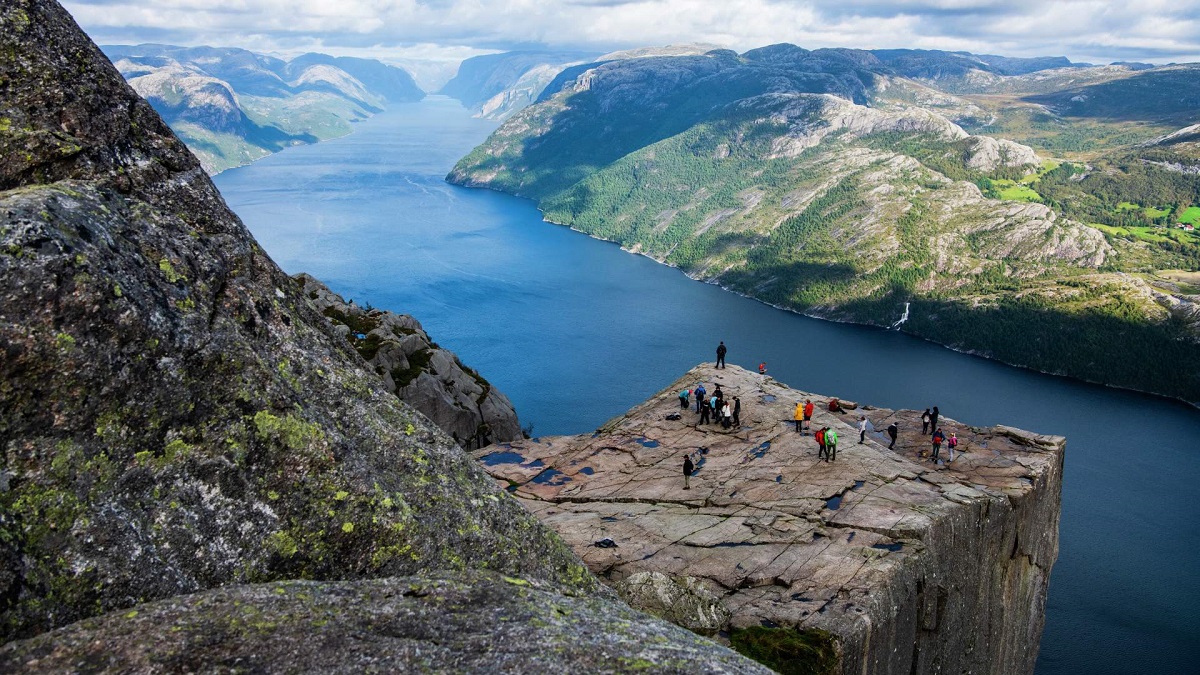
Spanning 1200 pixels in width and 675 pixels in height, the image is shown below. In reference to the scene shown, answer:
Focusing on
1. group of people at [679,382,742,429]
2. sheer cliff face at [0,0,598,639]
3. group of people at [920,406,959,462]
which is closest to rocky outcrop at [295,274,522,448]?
group of people at [679,382,742,429]

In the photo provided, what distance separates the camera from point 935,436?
46.0 m

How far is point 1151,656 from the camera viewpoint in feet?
267

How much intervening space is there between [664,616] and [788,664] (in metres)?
4.71

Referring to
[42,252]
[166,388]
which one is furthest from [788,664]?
[42,252]

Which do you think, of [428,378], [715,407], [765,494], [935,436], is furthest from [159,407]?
[428,378]

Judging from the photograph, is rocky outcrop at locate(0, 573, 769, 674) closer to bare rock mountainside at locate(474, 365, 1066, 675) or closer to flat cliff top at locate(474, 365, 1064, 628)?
bare rock mountainside at locate(474, 365, 1066, 675)

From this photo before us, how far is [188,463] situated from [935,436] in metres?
43.6

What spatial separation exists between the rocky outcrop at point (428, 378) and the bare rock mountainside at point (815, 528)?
11.5 m

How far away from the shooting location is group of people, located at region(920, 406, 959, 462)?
46.1m

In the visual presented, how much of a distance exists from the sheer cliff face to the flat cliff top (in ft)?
48.1

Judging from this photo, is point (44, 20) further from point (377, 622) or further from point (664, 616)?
point (664, 616)

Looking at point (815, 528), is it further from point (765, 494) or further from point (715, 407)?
point (715, 407)

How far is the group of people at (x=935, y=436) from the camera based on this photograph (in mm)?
46125

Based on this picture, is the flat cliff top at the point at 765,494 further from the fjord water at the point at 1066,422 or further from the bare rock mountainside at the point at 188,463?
the bare rock mountainside at the point at 188,463
